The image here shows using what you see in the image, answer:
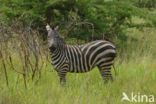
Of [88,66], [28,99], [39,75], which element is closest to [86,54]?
[88,66]

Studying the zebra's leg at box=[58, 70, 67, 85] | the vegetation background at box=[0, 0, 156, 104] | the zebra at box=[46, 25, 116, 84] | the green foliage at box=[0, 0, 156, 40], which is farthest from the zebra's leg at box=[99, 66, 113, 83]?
the green foliage at box=[0, 0, 156, 40]

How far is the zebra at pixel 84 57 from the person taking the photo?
6559mm

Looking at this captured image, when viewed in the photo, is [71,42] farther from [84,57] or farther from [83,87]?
[83,87]

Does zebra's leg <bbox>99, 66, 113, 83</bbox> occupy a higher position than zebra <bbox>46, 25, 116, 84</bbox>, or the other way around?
zebra <bbox>46, 25, 116, 84</bbox>

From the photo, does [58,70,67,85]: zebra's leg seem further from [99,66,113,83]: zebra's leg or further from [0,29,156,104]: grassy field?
[99,66,113,83]: zebra's leg

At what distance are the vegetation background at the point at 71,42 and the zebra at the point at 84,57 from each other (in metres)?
0.16

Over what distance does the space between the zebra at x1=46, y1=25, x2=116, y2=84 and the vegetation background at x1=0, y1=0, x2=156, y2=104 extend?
16cm

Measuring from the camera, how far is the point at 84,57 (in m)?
6.79

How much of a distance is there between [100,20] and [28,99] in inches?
226

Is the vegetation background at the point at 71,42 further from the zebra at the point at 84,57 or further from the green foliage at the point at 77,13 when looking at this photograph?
the zebra at the point at 84,57

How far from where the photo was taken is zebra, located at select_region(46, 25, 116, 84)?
6.56 meters

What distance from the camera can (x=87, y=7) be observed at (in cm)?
1026

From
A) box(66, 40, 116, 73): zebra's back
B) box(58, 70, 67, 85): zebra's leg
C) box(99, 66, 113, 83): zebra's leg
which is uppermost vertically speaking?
box(66, 40, 116, 73): zebra's back

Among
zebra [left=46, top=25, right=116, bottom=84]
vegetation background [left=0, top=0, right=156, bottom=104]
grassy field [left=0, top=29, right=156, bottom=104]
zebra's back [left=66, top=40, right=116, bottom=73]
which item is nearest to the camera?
grassy field [left=0, top=29, right=156, bottom=104]
